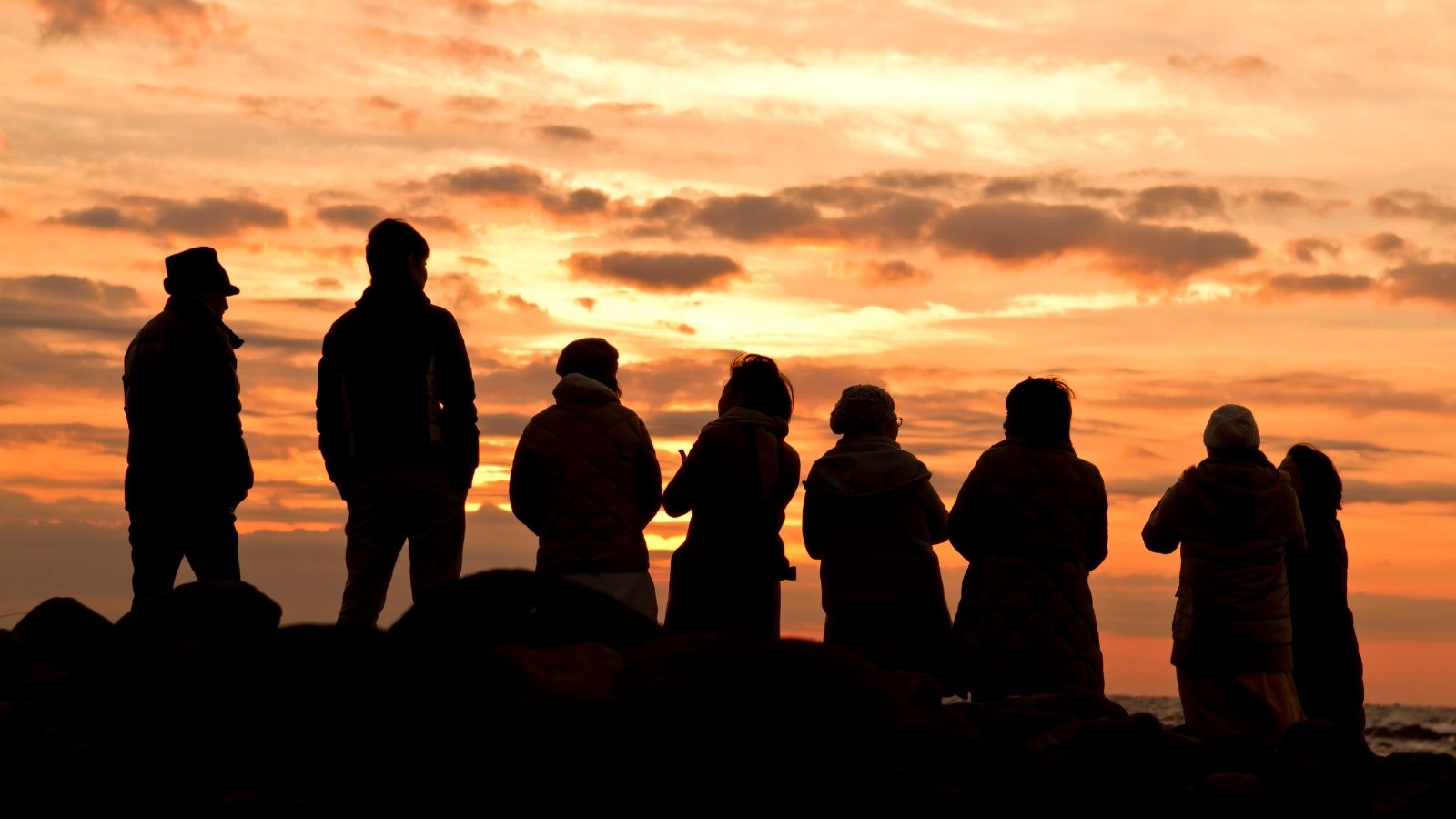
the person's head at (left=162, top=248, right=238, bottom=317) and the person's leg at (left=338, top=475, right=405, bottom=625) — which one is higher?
the person's head at (left=162, top=248, right=238, bottom=317)

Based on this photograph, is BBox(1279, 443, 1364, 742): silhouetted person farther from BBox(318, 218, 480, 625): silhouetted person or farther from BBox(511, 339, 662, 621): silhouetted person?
BBox(318, 218, 480, 625): silhouetted person

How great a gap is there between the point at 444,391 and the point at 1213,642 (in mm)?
4358

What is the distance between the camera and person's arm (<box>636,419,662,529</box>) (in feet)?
30.1

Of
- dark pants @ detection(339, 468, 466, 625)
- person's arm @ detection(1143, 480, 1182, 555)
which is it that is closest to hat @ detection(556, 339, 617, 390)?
dark pants @ detection(339, 468, 466, 625)

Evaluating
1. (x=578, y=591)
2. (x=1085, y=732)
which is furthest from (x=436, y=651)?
(x=1085, y=732)

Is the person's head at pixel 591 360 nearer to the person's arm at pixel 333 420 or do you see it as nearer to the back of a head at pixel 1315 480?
the person's arm at pixel 333 420

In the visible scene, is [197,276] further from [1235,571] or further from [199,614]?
[1235,571]

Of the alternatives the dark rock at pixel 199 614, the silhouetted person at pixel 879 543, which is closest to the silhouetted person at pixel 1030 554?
the silhouetted person at pixel 879 543

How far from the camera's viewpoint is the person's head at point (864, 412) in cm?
948

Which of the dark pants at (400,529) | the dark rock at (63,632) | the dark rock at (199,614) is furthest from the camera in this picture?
the dark pants at (400,529)

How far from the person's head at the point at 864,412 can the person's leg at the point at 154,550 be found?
3.63 m

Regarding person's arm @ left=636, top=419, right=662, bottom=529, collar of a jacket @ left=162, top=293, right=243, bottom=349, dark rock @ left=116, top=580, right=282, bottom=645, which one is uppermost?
collar of a jacket @ left=162, top=293, right=243, bottom=349

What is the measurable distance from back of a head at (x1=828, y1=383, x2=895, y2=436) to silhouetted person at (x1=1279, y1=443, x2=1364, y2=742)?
100 inches

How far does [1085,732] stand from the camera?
566cm
